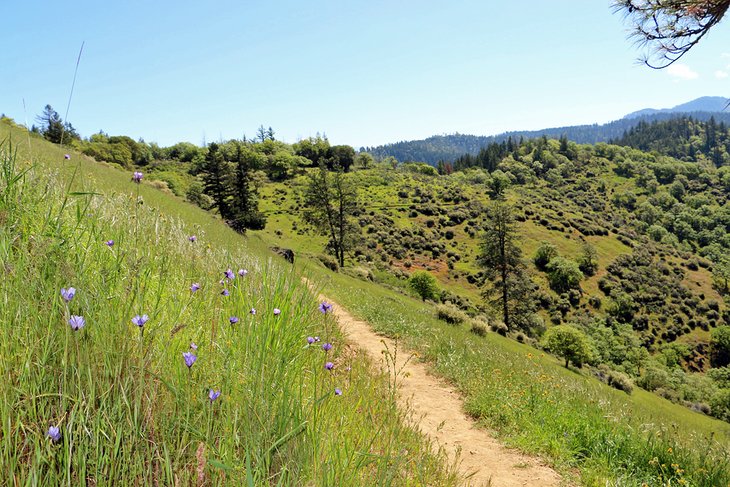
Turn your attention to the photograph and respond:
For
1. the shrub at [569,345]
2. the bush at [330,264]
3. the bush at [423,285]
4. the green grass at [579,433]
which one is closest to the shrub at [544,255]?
the bush at [423,285]

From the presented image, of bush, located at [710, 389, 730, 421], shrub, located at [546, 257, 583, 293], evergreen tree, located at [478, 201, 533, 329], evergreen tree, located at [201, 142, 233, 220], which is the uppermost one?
evergreen tree, located at [201, 142, 233, 220]

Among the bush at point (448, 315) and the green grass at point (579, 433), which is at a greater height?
the green grass at point (579, 433)

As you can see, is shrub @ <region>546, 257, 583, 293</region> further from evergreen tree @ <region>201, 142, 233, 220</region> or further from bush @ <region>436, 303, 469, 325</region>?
bush @ <region>436, 303, 469, 325</region>

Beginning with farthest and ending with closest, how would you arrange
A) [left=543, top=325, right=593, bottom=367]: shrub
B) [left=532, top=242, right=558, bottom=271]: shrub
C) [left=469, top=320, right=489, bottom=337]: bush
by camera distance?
[left=532, top=242, right=558, bottom=271]: shrub → [left=543, top=325, right=593, bottom=367]: shrub → [left=469, top=320, right=489, bottom=337]: bush

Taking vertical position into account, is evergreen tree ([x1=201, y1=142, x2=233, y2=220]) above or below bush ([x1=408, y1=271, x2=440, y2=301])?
above

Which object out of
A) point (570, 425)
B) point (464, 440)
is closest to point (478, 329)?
point (570, 425)

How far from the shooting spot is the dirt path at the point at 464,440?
4.44 meters

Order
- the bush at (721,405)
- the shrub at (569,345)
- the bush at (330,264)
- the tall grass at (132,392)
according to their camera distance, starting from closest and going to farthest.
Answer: the tall grass at (132,392), the bush at (330,264), the shrub at (569,345), the bush at (721,405)

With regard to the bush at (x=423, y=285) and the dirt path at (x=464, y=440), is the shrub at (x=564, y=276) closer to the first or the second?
the bush at (x=423, y=285)

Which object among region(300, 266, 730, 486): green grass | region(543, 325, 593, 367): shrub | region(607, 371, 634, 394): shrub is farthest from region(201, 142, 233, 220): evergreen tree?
Answer: region(300, 266, 730, 486): green grass

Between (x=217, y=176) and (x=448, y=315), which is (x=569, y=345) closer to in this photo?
(x=448, y=315)

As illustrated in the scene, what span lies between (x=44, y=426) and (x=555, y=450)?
5.46 meters

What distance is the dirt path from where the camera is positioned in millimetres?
4441

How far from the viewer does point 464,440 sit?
5.35m
